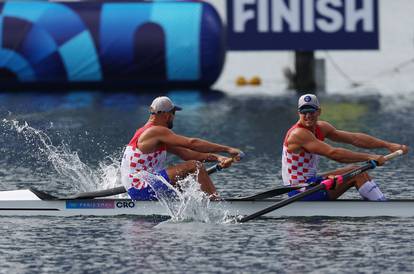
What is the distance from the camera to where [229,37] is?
47.8 metres

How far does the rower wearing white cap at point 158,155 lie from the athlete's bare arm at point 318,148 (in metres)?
0.96

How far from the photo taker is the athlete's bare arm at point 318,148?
23.1 meters

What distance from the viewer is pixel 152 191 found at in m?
23.3

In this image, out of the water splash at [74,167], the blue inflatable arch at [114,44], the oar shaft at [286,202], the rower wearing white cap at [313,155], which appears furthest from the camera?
the blue inflatable arch at [114,44]

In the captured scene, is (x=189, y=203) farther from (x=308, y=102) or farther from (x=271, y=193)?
(x=308, y=102)

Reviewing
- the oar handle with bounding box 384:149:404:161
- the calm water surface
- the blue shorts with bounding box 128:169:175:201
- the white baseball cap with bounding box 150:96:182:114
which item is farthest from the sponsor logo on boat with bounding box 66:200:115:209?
the oar handle with bounding box 384:149:404:161

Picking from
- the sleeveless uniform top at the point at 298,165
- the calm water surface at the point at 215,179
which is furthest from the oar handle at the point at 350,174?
the sleeveless uniform top at the point at 298,165

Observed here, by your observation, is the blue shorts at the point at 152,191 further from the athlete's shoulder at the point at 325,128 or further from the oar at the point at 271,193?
the athlete's shoulder at the point at 325,128

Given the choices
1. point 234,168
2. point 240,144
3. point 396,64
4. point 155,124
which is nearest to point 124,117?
point 240,144

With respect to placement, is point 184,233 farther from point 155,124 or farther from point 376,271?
point 376,271

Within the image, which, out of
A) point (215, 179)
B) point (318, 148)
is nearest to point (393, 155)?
point (318, 148)

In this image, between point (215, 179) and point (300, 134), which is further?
point (215, 179)

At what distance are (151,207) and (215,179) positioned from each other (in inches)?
221

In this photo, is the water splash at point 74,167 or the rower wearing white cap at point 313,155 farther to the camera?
the water splash at point 74,167
